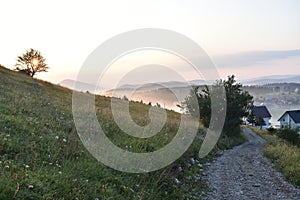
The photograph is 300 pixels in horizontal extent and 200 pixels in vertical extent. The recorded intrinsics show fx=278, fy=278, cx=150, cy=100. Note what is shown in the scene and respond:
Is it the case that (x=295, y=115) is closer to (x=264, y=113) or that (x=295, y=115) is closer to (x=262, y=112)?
(x=264, y=113)

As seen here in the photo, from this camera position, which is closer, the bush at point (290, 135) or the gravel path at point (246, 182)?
the gravel path at point (246, 182)

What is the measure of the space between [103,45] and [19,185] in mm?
6324

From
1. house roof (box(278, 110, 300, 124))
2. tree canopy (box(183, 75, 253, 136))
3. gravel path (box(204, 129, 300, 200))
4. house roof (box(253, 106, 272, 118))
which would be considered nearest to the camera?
gravel path (box(204, 129, 300, 200))

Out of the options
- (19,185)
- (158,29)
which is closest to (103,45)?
(158,29)

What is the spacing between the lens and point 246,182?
10.0 m

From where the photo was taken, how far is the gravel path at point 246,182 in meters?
8.65

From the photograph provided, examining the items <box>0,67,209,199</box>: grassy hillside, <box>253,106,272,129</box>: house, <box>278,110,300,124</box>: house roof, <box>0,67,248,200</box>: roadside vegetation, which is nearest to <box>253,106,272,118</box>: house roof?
<box>253,106,272,129</box>: house

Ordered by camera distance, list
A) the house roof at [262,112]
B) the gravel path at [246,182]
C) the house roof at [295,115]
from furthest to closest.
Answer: the house roof at [262,112]
the house roof at [295,115]
the gravel path at [246,182]

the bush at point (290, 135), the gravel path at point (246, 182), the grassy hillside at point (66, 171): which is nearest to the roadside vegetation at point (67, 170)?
the grassy hillside at point (66, 171)

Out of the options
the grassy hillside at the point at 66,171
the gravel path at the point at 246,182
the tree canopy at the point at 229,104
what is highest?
the tree canopy at the point at 229,104

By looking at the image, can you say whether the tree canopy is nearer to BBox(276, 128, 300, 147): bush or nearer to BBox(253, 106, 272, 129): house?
BBox(276, 128, 300, 147): bush

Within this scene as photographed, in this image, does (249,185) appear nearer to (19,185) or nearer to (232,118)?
(19,185)

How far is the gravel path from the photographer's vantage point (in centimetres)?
865

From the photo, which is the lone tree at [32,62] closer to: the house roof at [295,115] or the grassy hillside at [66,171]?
the grassy hillside at [66,171]
